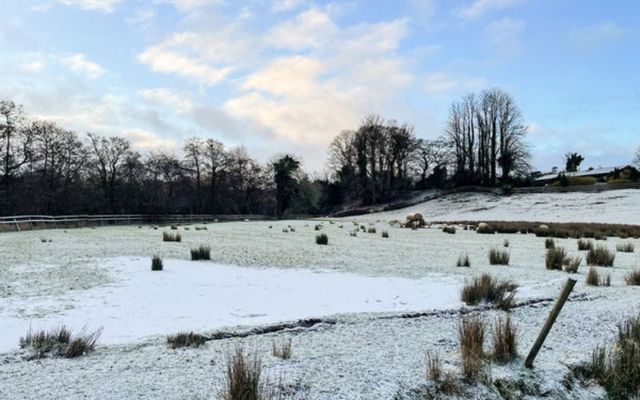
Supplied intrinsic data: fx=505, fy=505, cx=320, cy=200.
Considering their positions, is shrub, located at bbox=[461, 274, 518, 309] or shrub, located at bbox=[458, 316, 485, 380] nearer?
shrub, located at bbox=[458, 316, 485, 380]

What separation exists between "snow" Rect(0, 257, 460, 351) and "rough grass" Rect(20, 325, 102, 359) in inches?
7.7

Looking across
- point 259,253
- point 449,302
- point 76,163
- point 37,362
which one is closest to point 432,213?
point 76,163

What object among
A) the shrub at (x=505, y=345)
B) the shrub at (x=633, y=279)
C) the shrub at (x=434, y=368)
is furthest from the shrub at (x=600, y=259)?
the shrub at (x=434, y=368)

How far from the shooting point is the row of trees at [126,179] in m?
42.8

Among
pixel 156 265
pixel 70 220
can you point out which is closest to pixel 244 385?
pixel 156 265

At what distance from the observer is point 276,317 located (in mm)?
6668

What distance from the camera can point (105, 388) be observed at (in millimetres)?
4066

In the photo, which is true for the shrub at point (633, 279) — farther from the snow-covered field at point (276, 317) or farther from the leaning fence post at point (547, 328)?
the leaning fence post at point (547, 328)

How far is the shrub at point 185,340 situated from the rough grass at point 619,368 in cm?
396

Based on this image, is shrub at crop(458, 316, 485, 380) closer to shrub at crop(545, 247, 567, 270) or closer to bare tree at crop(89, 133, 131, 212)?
shrub at crop(545, 247, 567, 270)

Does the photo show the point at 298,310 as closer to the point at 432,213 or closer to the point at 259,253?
the point at 259,253

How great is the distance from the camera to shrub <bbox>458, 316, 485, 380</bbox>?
15.1 ft

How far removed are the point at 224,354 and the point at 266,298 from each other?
2963 mm

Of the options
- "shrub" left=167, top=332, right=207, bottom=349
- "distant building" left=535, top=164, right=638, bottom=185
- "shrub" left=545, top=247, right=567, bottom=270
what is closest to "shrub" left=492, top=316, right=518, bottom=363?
"shrub" left=167, top=332, right=207, bottom=349
